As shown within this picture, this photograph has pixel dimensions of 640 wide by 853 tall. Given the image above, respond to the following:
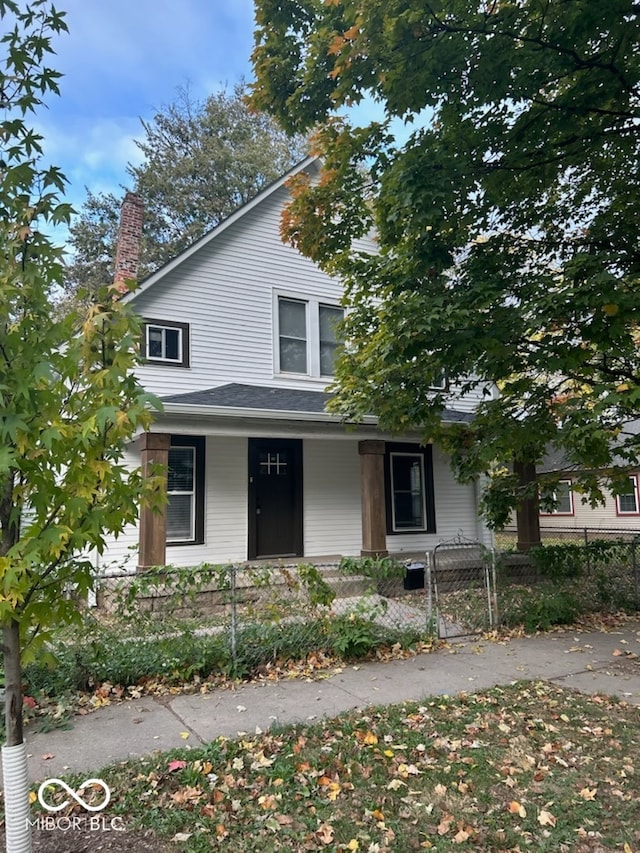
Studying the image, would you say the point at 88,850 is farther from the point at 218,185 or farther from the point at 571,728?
the point at 218,185

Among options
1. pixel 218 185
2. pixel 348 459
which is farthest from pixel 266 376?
pixel 218 185

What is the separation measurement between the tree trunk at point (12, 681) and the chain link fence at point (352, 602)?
2.72 m

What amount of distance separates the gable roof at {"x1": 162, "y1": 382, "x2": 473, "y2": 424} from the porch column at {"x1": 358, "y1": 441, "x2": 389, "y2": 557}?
0.54 metres

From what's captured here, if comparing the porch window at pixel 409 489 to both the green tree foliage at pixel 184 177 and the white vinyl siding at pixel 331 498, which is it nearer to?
the white vinyl siding at pixel 331 498

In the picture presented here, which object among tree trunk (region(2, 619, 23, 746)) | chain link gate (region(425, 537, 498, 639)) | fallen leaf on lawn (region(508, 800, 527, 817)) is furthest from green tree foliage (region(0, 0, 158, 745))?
chain link gate (region(425, 537, 498, 639))

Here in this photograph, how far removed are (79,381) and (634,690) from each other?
212 inches

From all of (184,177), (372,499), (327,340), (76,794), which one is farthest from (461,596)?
(184,177)

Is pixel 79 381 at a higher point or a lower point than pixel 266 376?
lower

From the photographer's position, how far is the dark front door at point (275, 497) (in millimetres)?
10938

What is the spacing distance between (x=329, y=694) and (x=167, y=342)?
7.51 metres

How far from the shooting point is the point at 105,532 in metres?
2.49

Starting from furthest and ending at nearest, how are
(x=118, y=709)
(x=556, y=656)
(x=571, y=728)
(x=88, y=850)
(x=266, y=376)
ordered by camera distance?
(x=266, y=376) → (x=556, y=656) → (x=118, y=709) → (x=571, y=728) → (x=88, y=850)

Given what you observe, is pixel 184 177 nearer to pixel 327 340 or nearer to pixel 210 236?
pixel 210 236

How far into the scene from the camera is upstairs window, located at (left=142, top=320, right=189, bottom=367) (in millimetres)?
10516
